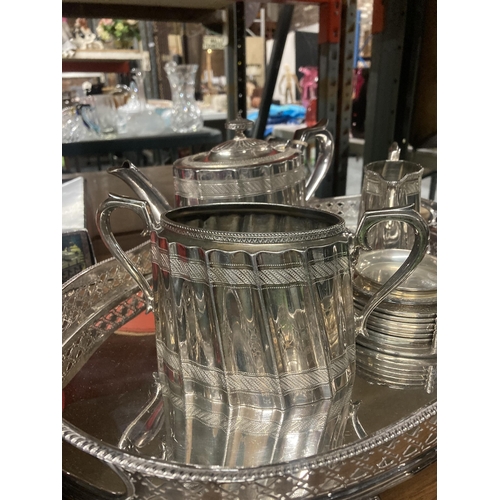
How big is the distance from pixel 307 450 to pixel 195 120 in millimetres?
1132

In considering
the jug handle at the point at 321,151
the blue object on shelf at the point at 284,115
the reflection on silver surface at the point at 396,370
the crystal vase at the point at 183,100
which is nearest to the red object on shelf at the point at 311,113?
the blue object on shelf at the point at 284,115

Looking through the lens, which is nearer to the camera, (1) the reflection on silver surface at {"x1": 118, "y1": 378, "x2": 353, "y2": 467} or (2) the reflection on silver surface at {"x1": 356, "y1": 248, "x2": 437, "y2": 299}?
(1) the reflection on silver surface at {"x1": 118, "y1": 378, "x2": 353, "y2": 467}

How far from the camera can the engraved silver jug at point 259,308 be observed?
0.35m

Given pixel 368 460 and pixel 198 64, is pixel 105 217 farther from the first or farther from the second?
pixel 198 64

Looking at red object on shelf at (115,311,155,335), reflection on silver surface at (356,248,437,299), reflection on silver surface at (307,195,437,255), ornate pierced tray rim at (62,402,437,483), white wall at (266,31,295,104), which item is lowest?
red object on shelf at (115,311,155,335)

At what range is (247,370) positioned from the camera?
1.24ft

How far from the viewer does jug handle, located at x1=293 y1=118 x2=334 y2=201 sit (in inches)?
29.5

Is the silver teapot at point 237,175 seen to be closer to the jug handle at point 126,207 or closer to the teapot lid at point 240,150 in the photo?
the teapot lid at point 240,150

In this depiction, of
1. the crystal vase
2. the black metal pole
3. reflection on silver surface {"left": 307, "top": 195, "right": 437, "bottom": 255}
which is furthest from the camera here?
Result: the crystal vase

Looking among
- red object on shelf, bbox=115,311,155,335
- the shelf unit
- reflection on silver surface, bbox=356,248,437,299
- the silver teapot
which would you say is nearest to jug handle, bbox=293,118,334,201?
the silver teapot

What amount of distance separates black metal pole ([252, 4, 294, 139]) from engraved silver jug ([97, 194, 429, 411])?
0.89m

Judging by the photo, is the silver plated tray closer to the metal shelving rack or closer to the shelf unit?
the metal shelving rack

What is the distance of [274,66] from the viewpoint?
4.01ft

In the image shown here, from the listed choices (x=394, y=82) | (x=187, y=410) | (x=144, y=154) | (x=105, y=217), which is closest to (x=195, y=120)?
(x=144, y=154)
